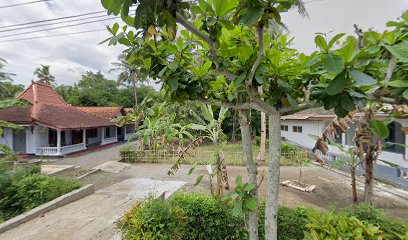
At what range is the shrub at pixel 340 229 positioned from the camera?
2.53 meters

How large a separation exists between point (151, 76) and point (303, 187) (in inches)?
323

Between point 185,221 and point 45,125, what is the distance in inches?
584

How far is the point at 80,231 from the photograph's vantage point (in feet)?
15.4

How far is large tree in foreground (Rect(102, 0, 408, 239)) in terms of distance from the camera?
51.1 inches

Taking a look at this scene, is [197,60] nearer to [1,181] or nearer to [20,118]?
[1,181]

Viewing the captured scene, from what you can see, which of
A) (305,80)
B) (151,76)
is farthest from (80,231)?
(305,80)

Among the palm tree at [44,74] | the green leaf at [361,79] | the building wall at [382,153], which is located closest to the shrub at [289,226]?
the building wall at [382,153]

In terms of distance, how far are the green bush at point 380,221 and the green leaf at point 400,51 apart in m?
2.53

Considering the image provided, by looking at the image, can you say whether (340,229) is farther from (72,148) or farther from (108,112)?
(108,112)

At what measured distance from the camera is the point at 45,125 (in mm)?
14453

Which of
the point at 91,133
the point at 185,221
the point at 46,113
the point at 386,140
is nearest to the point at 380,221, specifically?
the point at 185,221

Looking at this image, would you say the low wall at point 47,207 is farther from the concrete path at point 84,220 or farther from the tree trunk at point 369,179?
the tree trunk at point 369,179

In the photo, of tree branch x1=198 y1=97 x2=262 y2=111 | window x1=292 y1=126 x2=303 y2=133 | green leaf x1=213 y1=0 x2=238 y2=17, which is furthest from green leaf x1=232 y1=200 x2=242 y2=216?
window x1=292 y1=126 x2=303 y2=133

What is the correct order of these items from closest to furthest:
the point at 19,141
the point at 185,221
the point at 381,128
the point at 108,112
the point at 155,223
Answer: the point at 381,128
the point at 155,223
the point at 185,221
the point at 19,141
the point at 108,112
